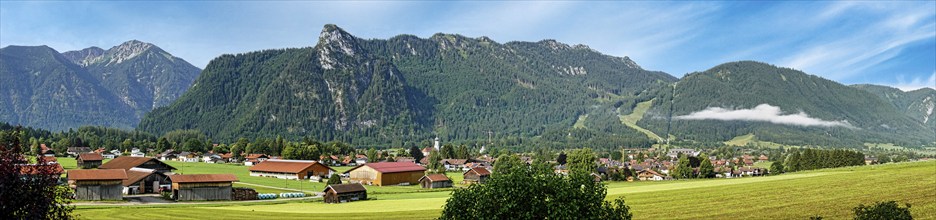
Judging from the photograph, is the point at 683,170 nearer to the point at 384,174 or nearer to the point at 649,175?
the point at 649,175

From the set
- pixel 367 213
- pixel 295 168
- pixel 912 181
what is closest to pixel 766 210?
pixel 912 181

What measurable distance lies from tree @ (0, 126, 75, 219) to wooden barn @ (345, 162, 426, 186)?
3925 inches

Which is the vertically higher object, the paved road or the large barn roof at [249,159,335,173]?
the large barn roof at [249,159,335,173]

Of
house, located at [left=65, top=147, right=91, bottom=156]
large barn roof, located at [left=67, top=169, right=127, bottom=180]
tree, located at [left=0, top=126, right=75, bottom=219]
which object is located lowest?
large barn roof, located at [left=67, top=169, right=127, bottom=180]

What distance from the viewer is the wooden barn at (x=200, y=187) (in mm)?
75125

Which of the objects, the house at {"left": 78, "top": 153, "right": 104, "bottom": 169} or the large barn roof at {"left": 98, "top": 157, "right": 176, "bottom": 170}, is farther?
the house at {"left": 78, "top": 153, "right": 104, "bottom": 169}

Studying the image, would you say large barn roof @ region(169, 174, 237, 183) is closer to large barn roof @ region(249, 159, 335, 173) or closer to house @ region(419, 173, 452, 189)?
house @ region(419, 173, 452, 189)

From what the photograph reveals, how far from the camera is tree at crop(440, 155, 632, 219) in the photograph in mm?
22081

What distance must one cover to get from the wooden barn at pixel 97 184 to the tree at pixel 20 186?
208 ft

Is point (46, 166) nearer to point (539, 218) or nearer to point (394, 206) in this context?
point (539, 218)

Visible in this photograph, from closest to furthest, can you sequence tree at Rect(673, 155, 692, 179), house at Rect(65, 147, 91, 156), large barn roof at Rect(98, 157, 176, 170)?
large barn roof at Rect(98, 157, 176, 170), tree at Rect(673, 155, 692, 179), house at Rect(65, 147, 91, 156)

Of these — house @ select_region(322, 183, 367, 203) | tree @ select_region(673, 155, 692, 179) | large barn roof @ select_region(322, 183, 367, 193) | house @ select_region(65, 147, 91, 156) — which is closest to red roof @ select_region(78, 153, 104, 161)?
house @ select_region(65, 147, 91, 156)

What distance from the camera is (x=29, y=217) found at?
47.2 feet

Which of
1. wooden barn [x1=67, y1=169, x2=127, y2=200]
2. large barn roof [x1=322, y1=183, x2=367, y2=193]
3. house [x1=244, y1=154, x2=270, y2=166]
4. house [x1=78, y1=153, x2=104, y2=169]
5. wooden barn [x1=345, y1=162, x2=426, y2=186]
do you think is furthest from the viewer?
house [x1=244, y1=154, x2=270, y2=166]
